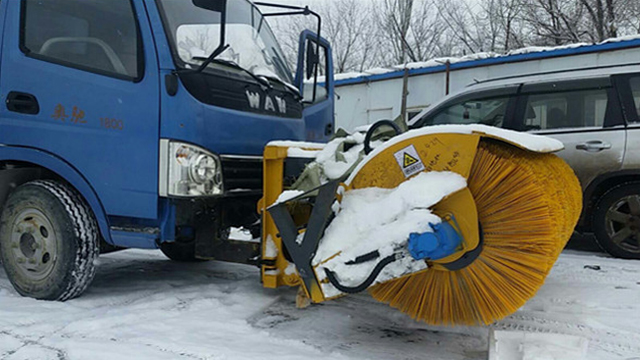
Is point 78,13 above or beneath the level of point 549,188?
above

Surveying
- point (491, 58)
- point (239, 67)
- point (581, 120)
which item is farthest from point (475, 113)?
point (491, 58)

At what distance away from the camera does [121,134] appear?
133 inches

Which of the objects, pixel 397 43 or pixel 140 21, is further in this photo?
pixel 397 43

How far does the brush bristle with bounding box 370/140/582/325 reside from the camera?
8.02ft

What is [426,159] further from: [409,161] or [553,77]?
[553,77]

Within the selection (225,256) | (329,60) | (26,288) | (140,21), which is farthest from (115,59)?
(329,60)

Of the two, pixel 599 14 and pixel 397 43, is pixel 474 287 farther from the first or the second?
pixel 397 43

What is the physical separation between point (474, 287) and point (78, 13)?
3178mm

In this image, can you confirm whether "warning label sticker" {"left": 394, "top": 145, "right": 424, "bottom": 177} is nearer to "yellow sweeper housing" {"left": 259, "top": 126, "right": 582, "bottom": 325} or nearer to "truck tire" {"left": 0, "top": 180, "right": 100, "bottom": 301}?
"yellow sweeper housing" {"left": 259, "top": 126, "right": 582, "bottom": 325}

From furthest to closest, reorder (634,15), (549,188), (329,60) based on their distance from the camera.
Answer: (634,15), (329,60), (549,188)

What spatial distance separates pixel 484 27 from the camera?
26.3 metres

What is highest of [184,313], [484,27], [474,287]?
[484,27]

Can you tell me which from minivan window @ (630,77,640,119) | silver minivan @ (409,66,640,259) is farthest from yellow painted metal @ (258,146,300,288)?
minivan window @ (630,77,640,119)

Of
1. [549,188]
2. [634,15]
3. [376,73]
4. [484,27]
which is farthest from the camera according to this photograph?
[484,27]
